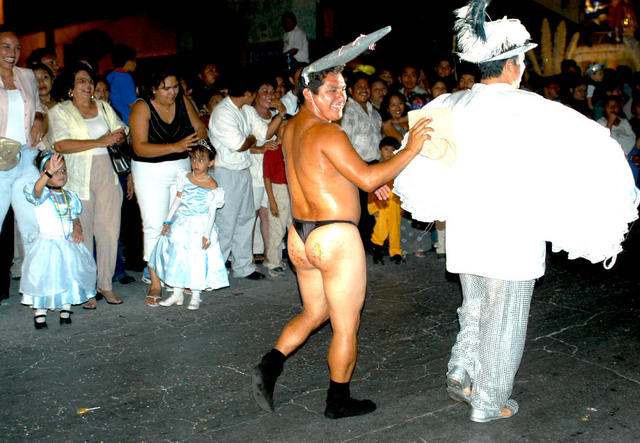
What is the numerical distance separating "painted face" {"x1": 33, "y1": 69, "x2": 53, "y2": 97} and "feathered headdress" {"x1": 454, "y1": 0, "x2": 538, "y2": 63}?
A: 496 cm

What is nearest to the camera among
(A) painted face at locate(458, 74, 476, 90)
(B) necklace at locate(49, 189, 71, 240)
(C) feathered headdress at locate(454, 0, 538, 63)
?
(C) feathered headdress at locate(454, 0, 538, 63)

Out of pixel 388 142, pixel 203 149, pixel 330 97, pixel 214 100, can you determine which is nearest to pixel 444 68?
pixel 388 142

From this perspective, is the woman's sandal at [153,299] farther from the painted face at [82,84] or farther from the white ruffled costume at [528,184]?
the white ruffled costume at [528,184]

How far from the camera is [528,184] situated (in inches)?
138

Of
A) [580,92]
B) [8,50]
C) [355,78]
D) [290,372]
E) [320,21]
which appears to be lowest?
[290,372]

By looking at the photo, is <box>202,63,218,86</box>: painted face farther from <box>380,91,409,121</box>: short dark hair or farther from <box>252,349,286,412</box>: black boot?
<box>252,349,286,412</box>: black boot

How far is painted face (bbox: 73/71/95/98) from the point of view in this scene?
19.7 feet

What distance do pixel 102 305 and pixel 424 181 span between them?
363 centimetres

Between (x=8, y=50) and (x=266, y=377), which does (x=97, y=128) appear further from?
(x=266, y=377)

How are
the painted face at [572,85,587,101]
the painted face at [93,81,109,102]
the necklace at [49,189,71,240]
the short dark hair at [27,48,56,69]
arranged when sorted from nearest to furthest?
the necklace at [49,189,71,240]
the painted face at [93,81,109,102]
the short dark hair at [27,48,56,69]
the painted face at [572,85,587,101]

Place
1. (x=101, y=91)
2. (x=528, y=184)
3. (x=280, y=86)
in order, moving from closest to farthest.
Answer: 1. (x=528, y=184)
2. (x=101, y=91)
3. (x=280, y=86)

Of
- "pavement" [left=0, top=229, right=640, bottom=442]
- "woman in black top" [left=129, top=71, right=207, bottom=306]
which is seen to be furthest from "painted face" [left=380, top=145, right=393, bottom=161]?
"woman in black top" [left=129, top=71, right=207, bottom=306]

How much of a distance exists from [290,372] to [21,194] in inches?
121

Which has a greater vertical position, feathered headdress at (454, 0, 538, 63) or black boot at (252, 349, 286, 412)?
feathered headdress at (454, 0, 538, 63)
